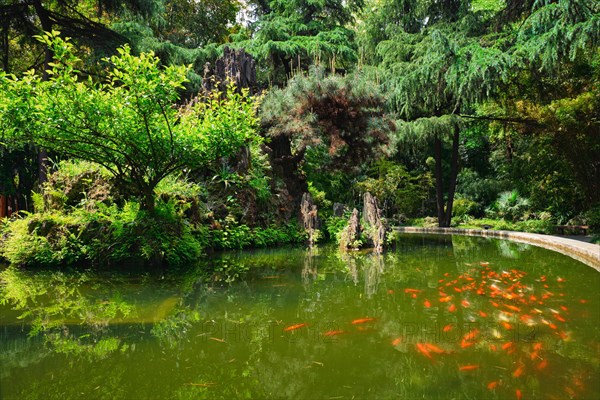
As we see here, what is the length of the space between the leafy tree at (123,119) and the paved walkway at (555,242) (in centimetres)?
662

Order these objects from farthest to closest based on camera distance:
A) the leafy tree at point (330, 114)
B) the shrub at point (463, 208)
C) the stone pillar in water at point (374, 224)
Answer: the shrub at point (463, 208)
the leafy tree at point (330, 114)
the stone pillar in water at point (374, 224)

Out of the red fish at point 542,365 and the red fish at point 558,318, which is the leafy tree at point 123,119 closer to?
the red fish at point 558,318

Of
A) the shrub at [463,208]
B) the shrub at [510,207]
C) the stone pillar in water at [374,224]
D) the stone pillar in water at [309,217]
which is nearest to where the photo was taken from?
the stone pillar in water at [374,224]

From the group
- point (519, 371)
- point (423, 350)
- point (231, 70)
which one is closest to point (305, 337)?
point (423, 350)

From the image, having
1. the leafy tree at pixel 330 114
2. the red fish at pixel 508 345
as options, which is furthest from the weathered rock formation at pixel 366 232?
the red fish at pixel 508 345

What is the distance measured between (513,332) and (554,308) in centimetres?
108

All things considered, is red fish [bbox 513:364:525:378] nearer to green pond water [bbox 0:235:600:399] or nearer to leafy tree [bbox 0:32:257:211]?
green pond water [bbox 0:235:600:399]

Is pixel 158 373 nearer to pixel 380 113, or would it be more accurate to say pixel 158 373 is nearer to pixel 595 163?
pixel 380 113

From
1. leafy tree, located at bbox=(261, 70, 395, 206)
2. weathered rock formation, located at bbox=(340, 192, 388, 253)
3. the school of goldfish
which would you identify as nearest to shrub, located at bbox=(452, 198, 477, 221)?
leafy tree, located at bbox=(261, 70, 395, 206)

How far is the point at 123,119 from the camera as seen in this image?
20.8ft

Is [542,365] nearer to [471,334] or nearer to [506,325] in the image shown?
[471,334]

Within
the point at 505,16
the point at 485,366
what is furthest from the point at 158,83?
the point at 505,16

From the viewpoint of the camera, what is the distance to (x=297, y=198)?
13.7 m

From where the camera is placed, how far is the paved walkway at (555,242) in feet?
22.4
